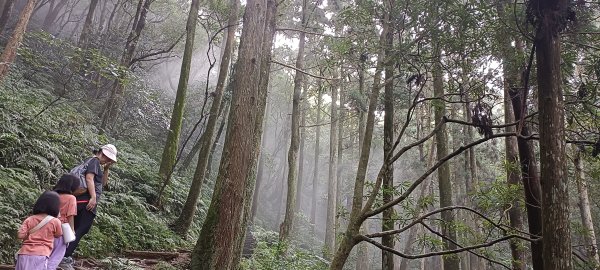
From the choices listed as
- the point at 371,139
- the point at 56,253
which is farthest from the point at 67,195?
the point at 371,139

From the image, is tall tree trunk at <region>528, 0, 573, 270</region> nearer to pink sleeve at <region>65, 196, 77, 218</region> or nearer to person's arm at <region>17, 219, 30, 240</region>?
person's arm at <region>17, 219, 30, 240</region>

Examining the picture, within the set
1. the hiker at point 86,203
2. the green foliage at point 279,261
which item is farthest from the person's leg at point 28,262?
the green foliage at point 279,261

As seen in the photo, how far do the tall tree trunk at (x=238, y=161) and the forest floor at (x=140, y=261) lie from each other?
55.4 inches

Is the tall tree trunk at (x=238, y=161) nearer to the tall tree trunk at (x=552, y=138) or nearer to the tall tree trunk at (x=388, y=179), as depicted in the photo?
the tall tree trunk at (x=388, y=179)

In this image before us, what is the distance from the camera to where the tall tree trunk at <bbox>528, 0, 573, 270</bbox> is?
3.58m

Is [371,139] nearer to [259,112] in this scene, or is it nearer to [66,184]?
[259,112]

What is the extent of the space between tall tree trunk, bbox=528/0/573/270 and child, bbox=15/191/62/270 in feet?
15.5

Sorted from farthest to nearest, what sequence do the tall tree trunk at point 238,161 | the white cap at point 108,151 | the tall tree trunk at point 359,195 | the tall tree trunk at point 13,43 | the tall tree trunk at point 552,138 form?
the tall tree trunk at point 13,43 → the tall tree trunk at point 238,161 → the white cap at point 108,151 → the tall tree trunk at point 359,195 → the tall tree trunk at point 552,138

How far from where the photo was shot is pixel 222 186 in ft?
18.2

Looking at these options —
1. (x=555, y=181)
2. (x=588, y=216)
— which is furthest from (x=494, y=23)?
(x=588, y=216)

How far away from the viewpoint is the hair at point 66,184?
4.40 metres

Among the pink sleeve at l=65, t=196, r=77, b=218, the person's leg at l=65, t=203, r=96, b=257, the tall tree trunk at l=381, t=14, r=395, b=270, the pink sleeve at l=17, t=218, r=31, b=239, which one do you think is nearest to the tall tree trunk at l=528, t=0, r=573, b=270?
the tall tree trunk at l=381, t=14, r=395, b=270

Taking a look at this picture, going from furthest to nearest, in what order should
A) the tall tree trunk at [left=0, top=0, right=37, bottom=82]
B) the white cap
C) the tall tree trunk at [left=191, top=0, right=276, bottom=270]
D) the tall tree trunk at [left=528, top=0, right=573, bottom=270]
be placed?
the tall tree trunk at [left=0, top=0, right=37, bottom=82]
the tall tree trunk at [left=191, top=0, right=276, bottom=270]
the white cap
the tall tree trunk at [left=528, top=0, right=573, bottom=270]

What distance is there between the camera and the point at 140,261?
670 cm
